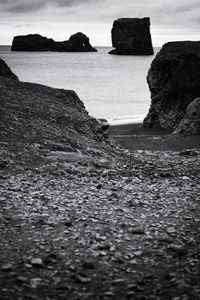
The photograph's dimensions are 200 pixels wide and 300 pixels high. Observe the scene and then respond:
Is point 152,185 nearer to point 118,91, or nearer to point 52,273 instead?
point 52,273

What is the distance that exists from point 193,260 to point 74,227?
272 cm

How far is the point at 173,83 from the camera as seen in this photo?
119ft

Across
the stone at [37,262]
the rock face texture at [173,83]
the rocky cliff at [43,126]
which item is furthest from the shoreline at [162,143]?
the stone at [37,262]

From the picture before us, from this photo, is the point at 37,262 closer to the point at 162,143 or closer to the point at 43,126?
the point at 43,126

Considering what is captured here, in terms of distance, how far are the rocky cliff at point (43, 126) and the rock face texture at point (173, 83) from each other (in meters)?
13.8

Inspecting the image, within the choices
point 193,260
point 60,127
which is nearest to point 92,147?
point 60,127

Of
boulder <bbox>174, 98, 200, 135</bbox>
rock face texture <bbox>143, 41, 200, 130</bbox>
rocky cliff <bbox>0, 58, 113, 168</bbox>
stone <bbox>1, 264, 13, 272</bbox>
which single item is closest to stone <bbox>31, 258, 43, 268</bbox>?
stone <bbox>1, 264, 13, 272</bbox>

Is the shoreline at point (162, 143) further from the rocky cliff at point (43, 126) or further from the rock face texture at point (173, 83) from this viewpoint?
the rock face texture at point (173, 83)

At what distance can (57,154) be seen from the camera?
15320 mm

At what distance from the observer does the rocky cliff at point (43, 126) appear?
1533cm

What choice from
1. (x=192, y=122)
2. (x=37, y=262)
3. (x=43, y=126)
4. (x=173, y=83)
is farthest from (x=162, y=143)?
(x=37, y=262)

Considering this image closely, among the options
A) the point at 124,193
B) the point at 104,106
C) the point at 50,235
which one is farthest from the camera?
the point at 104,106

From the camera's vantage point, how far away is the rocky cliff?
15.3 meters

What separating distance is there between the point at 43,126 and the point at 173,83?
21091 mm
